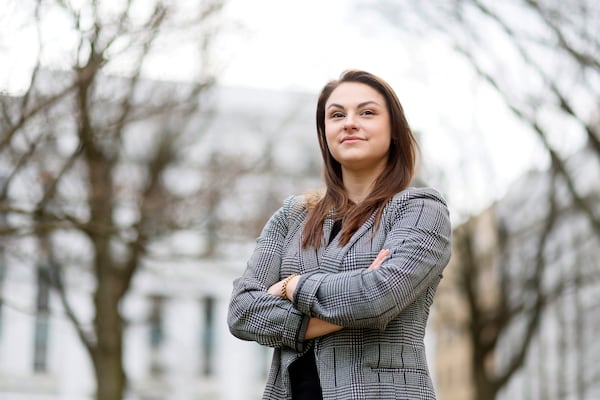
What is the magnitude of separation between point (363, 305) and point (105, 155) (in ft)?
38.8

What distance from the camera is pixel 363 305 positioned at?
2877mm

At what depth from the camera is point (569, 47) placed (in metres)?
11.4

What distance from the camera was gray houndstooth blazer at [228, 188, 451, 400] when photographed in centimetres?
290

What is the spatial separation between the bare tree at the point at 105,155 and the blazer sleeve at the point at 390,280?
609cm

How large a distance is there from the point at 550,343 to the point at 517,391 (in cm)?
510

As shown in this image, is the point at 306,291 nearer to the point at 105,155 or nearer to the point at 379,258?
the point at 379,258

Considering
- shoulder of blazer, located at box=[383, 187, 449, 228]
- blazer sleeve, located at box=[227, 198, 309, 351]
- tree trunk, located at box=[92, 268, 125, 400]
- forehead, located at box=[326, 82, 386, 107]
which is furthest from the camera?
tree trunk, located at box=[92, 268, 125, 400]

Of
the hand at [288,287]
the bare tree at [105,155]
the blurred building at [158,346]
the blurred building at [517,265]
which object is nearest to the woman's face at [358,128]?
the hand at [288,287]

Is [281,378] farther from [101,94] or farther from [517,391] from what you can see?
[517,391]

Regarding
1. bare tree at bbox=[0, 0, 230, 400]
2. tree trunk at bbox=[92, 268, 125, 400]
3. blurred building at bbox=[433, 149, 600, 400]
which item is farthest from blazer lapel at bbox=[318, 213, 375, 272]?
blurred building at bbox=[433, 149, 600, 400]

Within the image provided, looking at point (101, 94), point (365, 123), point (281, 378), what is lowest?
point (281, 378)

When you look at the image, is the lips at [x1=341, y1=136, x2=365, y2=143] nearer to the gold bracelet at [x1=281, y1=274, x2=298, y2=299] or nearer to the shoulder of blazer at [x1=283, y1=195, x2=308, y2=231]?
the shoulder of blazer at [x1=283, y1=195, x2=308, y2=231]

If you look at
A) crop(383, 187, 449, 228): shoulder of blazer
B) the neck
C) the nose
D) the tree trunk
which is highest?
the tree trunk

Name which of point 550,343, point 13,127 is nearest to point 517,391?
point 550,343
